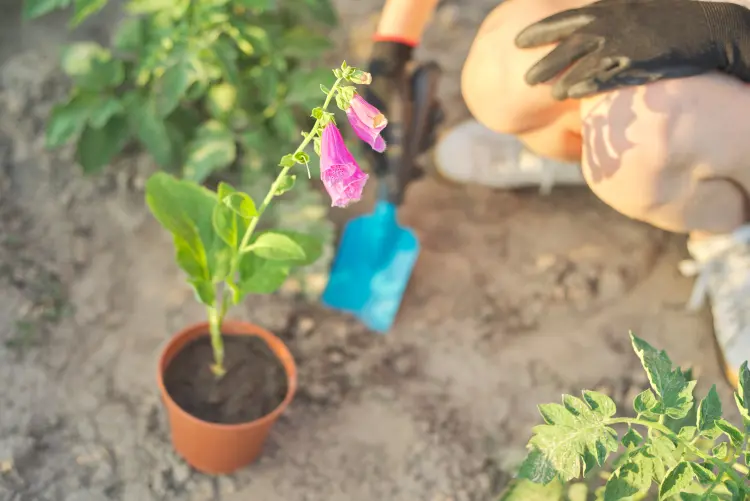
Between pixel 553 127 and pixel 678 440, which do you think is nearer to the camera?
pixel 678 440

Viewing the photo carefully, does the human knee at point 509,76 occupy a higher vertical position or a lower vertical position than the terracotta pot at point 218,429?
higher

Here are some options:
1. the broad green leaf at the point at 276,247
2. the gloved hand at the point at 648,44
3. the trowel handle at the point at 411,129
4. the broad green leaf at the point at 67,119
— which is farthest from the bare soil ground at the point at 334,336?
the gloved hand at the point at 648,44

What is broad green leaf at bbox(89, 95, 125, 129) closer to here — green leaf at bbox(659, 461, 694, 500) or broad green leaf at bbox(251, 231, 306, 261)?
broad green leaf at bbox(251, 231, 306, 261)

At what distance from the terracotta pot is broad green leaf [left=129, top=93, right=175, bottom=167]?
0.39 metres

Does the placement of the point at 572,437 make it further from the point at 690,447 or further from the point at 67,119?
the point at 67,119

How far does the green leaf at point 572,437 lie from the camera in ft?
3.31

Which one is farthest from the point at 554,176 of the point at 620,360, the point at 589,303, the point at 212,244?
the point at 212,244

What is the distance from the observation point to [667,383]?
1.03m

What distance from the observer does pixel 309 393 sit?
5.09 feet

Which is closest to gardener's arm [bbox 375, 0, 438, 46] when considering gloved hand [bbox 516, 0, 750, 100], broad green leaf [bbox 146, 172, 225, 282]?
gloved hand [bbox 516, 0, 750, 100]

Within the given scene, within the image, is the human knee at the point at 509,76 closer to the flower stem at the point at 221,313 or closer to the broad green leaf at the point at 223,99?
the flower stem at the point at 221,313

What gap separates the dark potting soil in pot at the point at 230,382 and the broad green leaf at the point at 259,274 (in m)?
0.17

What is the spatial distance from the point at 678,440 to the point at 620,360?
647mm

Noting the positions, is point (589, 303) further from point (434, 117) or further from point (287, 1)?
point (287, 1)
